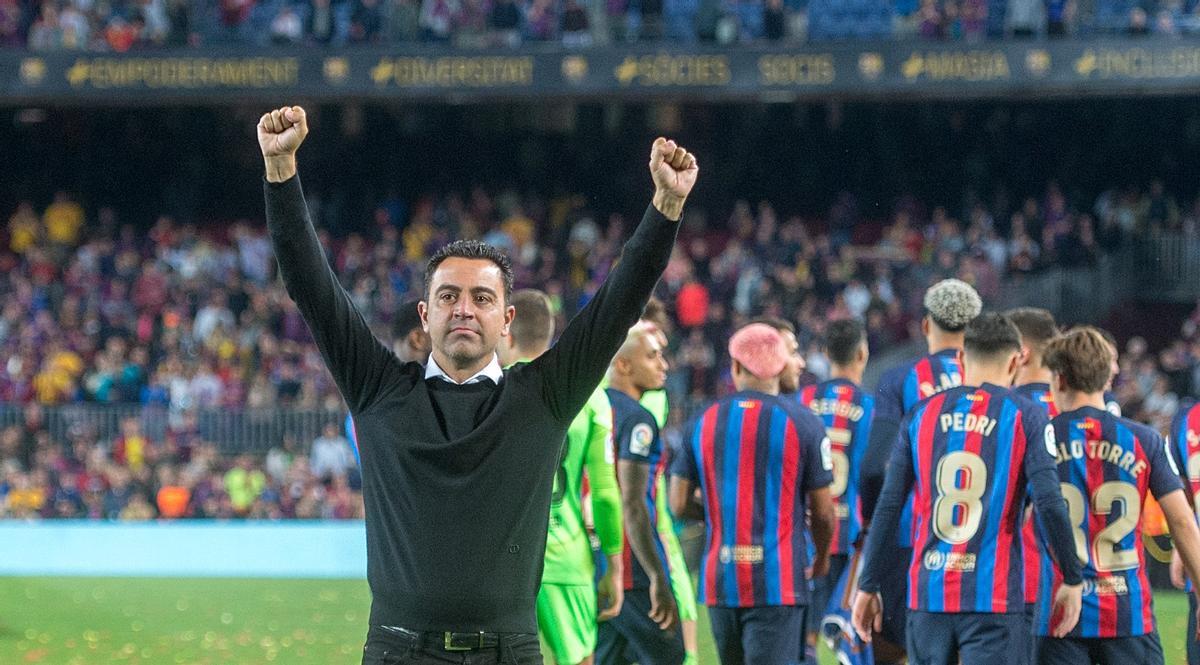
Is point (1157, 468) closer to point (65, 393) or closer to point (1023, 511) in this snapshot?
point (1023, 511)

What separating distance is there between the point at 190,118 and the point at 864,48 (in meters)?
10.9

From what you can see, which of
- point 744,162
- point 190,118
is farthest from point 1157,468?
point 190,118

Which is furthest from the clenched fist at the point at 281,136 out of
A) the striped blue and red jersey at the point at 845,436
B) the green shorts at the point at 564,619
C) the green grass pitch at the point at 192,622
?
the green grass pitch at the point at 192,622

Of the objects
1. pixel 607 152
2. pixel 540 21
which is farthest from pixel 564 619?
pixel 607 152

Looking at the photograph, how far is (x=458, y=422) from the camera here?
3744 millimetres

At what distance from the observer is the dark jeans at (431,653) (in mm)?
3645

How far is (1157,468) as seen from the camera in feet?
19.0

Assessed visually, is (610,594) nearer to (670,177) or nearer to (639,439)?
(639,439)

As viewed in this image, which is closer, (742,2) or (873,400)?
(873,400)

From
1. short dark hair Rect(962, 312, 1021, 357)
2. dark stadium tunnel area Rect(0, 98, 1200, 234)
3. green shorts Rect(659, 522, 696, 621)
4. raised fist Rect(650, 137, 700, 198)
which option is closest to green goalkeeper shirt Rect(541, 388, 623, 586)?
green shorts Rect(659, 522, 696, 621)

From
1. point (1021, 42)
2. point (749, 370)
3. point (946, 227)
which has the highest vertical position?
point (1021, 42)

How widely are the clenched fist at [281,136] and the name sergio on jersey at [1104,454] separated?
3.35 meters

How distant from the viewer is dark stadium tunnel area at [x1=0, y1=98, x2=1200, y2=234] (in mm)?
23781

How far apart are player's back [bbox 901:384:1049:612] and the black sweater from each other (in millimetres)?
2577
